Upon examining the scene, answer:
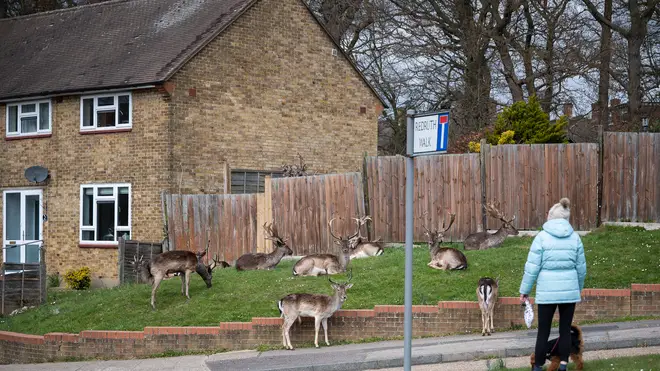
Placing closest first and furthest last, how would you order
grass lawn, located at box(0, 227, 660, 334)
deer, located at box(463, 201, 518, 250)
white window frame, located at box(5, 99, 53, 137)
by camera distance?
grass lawn, located at box(0, 227, 660, 334) < deer, located at box(463, 201, 518, 250) < white window frame, located at box(5, 99, 53, 137)

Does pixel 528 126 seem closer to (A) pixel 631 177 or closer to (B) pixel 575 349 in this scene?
(A) pixel 631 177

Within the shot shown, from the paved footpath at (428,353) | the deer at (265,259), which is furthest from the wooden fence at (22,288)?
the paved footpath at (428,353)

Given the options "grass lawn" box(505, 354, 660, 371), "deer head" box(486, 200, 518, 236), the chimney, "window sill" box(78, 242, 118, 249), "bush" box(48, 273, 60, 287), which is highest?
the chimney

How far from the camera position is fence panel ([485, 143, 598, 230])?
72.9 feet

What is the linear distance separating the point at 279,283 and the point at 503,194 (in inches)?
235

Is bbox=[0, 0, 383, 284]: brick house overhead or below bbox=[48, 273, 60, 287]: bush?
overhead

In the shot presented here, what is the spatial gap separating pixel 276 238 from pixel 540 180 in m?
6.07

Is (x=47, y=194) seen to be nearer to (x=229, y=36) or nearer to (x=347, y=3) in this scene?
(x=229, y=36)

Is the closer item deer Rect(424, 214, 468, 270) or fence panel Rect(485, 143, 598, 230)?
deer Rect(424, 214, 468, 270)

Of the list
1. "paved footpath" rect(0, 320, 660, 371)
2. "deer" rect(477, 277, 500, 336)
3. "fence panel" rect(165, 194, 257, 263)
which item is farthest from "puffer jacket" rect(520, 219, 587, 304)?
"fence panel" rect(165, 194, 257, 263)

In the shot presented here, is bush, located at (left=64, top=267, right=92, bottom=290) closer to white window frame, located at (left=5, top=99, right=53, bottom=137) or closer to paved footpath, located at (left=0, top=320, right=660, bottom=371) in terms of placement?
white window frame, located at (left=5, top=99, right=53, bottom=137)

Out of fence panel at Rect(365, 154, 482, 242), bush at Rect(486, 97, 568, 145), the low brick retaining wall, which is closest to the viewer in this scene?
the low brick retaining wall

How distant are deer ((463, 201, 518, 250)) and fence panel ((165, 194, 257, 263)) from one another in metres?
6.22

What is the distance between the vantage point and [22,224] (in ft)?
103
